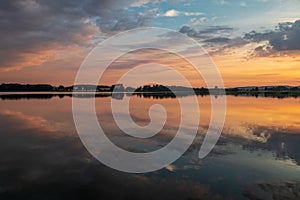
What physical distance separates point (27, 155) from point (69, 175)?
161 inches

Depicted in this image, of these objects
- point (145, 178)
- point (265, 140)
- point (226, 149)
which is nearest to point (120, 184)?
point (145, 178)

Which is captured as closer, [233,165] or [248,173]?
[248,173]

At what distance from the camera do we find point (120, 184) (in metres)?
9.60

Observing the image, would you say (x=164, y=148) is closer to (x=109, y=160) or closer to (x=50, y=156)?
(x=109, y=160)

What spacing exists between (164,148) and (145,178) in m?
4.72

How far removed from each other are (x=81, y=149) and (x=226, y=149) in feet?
25.4

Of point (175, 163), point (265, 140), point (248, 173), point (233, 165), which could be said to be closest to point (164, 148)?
point (175, 163)

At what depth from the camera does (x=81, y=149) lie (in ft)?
47.9

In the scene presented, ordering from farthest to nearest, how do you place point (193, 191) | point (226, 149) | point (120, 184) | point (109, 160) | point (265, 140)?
point (265, 140)
point (226, 149)
point (109, 160)
point (120, 184)
point (193, 191)

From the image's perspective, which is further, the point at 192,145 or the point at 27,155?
the point at 192,145

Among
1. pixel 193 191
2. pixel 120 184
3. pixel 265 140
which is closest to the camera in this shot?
pixel 193 191

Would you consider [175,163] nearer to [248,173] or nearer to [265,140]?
[248,173]

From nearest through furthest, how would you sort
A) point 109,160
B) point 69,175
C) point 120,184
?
point 120,184 < point 69,175 < point 109,160

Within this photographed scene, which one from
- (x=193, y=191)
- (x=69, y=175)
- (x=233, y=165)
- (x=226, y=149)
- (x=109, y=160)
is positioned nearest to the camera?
(x=193, y=191)
